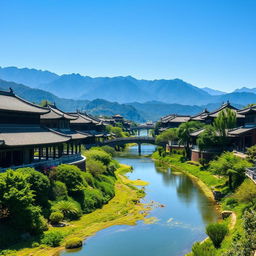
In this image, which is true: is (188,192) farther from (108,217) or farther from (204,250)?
(204,250)

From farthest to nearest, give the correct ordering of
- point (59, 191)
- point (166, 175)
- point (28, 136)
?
point (166, 175) < point (28, 136) < point (59, 191)

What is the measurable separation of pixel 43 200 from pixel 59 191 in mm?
4027

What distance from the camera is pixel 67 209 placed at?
36.6 meters

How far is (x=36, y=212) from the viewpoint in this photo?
101 feet

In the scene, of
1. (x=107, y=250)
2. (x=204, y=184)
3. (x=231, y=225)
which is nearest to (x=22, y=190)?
(x=107, y=250)

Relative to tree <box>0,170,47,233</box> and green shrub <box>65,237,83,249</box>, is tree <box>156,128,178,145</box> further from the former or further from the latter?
tree <box>0,170,47,233</box>

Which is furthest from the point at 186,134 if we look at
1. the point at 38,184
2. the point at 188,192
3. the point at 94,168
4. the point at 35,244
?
the point at 35,244

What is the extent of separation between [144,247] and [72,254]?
21.7 ft

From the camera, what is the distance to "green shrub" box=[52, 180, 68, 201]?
38.0m

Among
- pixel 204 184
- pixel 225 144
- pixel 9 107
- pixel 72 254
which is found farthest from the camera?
pixel 225 144

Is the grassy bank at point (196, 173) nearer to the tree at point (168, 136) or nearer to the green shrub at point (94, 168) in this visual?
the tree at point (168, 136)

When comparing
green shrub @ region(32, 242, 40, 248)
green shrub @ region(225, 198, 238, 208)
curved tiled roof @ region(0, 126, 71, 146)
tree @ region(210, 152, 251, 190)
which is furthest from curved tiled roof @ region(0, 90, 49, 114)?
green shrub @ region(225, 198, 238, 208)

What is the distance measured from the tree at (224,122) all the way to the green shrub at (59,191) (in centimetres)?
4024

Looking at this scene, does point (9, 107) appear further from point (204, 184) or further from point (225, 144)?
point (225, 144)
